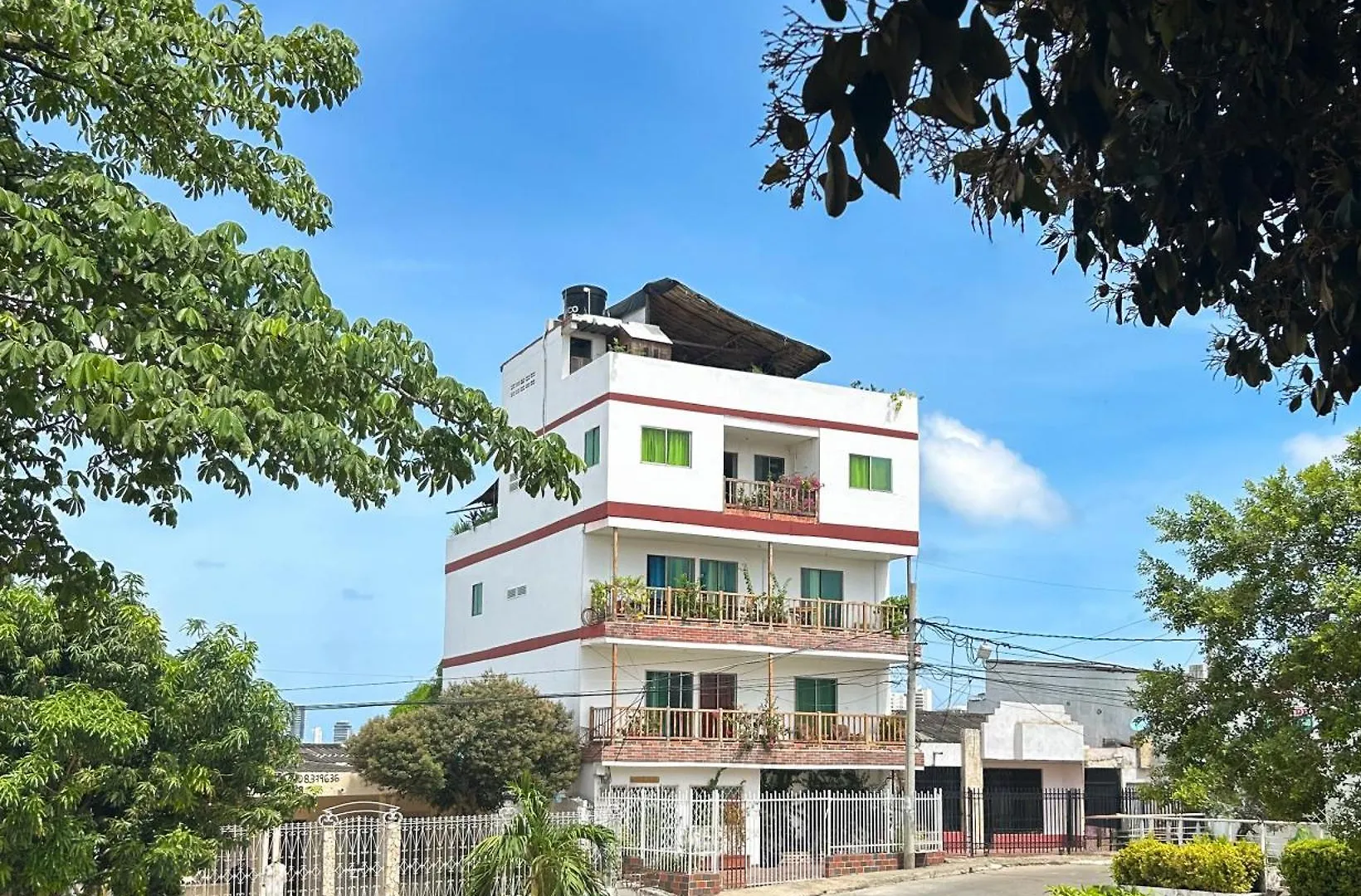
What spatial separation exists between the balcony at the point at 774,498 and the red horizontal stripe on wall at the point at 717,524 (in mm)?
228

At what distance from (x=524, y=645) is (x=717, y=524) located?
5463 millimetres

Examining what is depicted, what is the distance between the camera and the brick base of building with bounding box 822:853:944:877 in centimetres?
2939

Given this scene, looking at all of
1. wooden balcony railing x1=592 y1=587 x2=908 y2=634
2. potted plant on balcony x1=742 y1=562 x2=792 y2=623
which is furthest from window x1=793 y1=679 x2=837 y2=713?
potted plant on balcony x1=742 y1=562 x2=792 y2=623

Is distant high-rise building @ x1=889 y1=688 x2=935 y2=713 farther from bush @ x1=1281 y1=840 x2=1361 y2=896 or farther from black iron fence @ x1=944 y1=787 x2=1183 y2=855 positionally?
bush @ x1=1281 y1=840 x2=1361 y2=896

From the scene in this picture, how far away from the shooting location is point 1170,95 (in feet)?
8.78

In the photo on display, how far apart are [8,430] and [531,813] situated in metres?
12.6

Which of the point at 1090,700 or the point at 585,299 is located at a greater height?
the point at 585,299

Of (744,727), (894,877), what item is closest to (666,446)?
(744,727)

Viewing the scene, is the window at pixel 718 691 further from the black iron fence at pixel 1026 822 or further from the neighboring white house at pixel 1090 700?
the neighboring white house at pixel 1090 700

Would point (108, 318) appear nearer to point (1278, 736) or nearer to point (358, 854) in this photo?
point (1278, 736)

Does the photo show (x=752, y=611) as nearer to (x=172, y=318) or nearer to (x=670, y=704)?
(x=670, y=704)

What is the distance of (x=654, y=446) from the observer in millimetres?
32250

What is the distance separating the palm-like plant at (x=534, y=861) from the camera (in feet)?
59.4

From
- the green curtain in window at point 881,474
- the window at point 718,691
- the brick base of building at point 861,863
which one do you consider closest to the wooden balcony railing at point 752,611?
the window at point 718,691
